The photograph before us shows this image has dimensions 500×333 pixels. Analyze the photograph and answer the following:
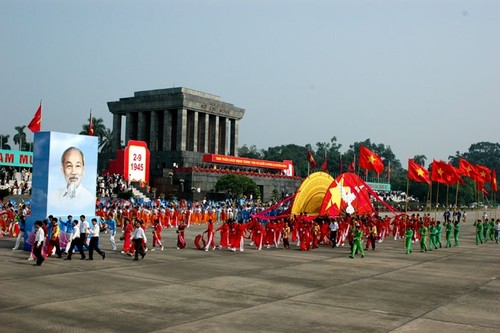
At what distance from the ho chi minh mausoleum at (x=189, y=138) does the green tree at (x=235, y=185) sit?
9.45 feet

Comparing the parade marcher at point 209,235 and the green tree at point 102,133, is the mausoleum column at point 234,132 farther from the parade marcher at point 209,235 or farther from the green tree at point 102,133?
the parade marcher at point 209,235

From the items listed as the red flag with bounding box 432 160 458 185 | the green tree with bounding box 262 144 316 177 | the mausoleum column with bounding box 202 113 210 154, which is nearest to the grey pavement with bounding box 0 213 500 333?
the red flag with bounding box 432 160 458 185

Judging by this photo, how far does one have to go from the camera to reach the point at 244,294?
13.3 metres

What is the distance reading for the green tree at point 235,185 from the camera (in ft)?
194

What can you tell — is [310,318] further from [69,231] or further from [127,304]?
[69,231]

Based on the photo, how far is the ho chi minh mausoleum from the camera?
64.9 m

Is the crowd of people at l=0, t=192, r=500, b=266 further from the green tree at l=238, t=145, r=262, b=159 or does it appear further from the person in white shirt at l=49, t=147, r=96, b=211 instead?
the green tree at l=238, t=145, r=262, b=159

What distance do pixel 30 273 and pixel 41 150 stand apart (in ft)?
22.4

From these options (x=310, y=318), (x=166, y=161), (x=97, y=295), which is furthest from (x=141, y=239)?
(x=166, y=161)

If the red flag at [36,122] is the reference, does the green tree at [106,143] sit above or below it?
above

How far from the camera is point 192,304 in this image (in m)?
Answer: 11.9

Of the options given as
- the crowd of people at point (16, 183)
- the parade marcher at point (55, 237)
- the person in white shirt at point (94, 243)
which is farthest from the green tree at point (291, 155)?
the parade marcher at point (55, 237)

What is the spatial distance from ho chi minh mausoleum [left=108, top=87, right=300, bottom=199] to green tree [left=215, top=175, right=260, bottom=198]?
2.88m

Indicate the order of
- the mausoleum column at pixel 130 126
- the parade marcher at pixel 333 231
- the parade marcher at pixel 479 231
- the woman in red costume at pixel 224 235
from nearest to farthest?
the woman in red costume at pixel 224 235
the parade marcher at pixel 333 231
the parade marcher at pixel 479 231
the mausoleum column at pixel 130 126
